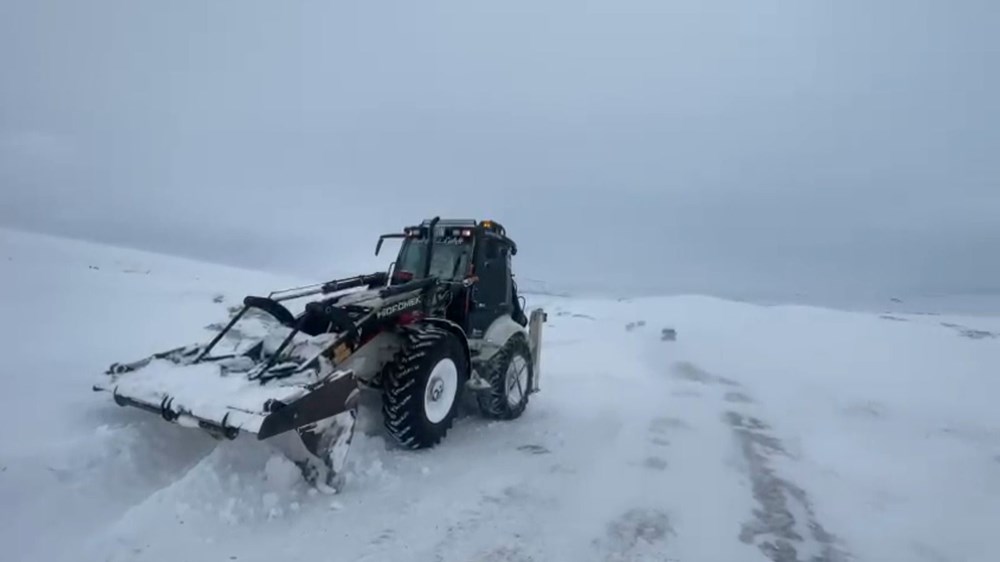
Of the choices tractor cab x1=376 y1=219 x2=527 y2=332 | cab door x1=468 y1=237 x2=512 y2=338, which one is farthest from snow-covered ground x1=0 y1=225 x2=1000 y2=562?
tractor cab x1=376 y1=219 x2=527 y2=332

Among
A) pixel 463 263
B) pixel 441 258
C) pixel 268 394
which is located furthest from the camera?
pixel 441 258

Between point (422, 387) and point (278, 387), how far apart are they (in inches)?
59.3

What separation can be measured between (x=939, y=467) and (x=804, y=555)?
3938mm

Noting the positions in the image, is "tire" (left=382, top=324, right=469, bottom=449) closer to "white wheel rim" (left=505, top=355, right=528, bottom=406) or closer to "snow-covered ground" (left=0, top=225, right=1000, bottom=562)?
"snow-covered ground" (left=0, top=225, right=1000, bottom=562)

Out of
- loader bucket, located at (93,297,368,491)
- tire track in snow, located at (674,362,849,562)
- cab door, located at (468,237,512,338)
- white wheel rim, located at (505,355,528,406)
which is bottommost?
tire track in snow, located at (674,362,849,562)

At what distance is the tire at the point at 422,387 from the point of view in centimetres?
559

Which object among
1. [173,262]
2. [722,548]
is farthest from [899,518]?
[173,262]

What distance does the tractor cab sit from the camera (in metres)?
7.45

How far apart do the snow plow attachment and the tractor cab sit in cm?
212

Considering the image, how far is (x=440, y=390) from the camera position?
6184mm

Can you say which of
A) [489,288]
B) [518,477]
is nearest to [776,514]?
[518,477]

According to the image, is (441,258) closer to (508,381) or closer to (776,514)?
(508,381)

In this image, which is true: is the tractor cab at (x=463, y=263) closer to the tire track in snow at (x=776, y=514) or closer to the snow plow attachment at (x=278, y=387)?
the snow plow attachment at (x=278, y=387)

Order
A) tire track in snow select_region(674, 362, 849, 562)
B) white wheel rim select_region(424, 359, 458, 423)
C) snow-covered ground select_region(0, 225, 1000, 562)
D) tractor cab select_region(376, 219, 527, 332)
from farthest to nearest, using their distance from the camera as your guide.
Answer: tractor cab select_region(376, 219, 527, 332)
white wheel rim select_region(424, 359, 458, 423)
tire track in snow select_region(674, 362, 849, 562)
snow-covered ground select_region(0, 225, 1000, 562)
